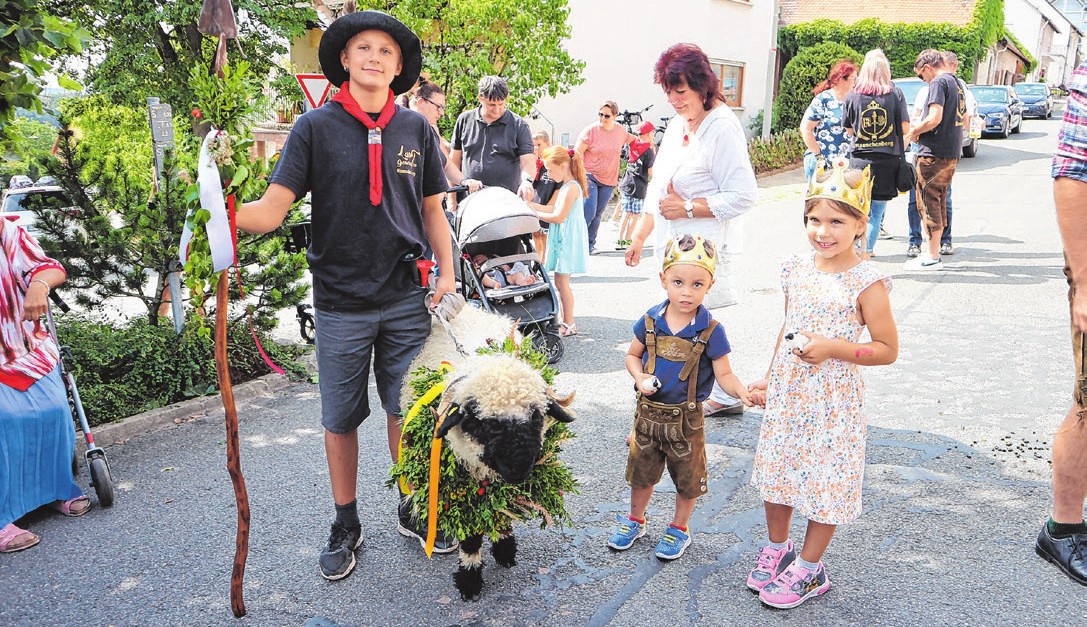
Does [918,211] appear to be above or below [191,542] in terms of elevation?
above

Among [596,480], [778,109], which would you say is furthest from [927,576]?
[778,109]

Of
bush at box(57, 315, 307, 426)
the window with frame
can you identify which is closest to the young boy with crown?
bush at box(57, 315, 307, 426)

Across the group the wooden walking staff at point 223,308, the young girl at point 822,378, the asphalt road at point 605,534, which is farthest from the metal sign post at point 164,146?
the young girl at point 822,378

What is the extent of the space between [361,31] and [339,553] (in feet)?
7.40

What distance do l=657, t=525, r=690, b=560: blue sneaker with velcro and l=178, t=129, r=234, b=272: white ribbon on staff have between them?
2.21 m

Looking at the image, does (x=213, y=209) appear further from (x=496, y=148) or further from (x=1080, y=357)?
(x=496, y=148)

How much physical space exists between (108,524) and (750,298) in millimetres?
6453

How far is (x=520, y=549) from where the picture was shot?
362cm

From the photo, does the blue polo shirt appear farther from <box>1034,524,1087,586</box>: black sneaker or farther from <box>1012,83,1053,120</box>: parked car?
<box>1012,83,1053,120</box>: parked car

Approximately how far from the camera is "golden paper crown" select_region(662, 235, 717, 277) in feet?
10.9

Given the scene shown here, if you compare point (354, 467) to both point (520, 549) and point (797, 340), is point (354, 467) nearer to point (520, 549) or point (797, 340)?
point (520, 549)

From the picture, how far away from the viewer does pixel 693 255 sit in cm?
334

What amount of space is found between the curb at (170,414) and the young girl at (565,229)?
2641 millimetres

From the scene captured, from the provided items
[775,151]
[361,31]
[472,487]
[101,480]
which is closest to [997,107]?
[775,151]
